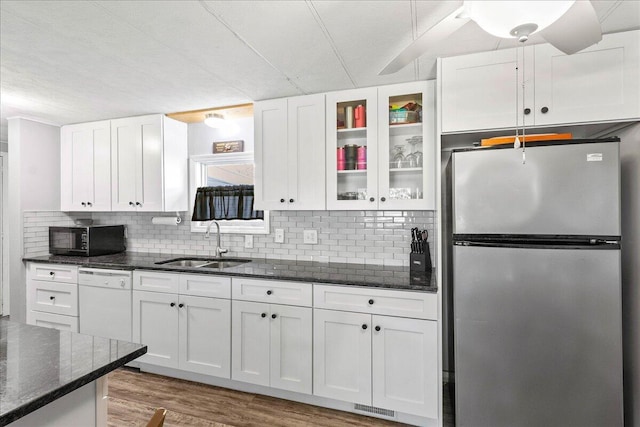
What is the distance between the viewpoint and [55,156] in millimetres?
3562

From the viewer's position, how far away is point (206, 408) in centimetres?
230

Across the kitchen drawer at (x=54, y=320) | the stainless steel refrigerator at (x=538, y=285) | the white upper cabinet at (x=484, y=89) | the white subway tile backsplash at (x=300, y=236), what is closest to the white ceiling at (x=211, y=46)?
the white upper cabinet at (x=484, y=89)

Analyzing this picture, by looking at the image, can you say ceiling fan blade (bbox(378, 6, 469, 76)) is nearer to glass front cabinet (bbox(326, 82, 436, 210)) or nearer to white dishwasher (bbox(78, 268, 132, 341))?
glass front cabinet (bbox(326, 82, 436, 210))

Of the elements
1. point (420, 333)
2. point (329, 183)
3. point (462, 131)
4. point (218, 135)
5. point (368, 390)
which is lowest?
point (368, 390)

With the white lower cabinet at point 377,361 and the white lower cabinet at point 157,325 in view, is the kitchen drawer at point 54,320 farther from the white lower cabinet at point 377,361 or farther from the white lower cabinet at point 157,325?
the white lower cabinet at point 377,361

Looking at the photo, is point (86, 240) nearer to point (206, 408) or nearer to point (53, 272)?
point (53, 272)

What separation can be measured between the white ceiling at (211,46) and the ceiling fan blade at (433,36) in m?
0.32

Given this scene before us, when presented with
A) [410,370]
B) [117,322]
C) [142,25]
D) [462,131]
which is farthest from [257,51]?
[117,322]

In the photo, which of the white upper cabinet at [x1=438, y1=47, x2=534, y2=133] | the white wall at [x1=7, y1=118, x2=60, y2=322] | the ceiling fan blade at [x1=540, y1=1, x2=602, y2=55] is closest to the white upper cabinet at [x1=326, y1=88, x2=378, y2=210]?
the white upper cabinet at [x1=438, y1=47, x2=534, y2=133]

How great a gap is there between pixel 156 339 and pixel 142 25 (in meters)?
2.25

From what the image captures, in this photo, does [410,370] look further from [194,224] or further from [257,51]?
[194,224]

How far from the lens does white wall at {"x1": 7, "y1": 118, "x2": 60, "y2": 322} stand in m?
3.25

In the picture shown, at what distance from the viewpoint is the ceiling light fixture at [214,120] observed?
119 inches

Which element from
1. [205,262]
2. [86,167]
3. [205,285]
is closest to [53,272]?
[86,167]
